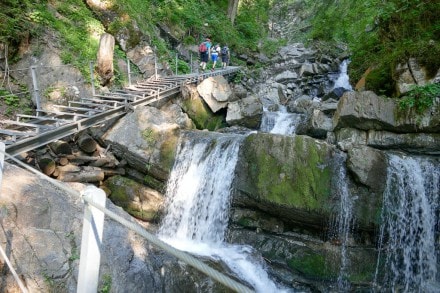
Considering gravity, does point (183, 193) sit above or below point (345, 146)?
below

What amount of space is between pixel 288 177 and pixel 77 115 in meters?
5.98

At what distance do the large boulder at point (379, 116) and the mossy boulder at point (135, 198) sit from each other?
6.12 metres

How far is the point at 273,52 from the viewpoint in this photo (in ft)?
87.2

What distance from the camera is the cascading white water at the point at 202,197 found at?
833 cm

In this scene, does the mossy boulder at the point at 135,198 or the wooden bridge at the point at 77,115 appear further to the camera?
the mossy boulder at the point at 135,198

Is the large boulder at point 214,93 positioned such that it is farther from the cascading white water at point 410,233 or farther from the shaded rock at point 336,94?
the cascading white water at point 410,233

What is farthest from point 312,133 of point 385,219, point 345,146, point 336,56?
point 336,56

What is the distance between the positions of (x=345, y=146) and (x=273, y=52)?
799 inches

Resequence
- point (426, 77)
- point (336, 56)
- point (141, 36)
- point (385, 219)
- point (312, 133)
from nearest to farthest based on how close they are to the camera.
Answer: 1. point (385, 219)
2. point (426, 77)
3. point (312, 133)
4. point (141, 36)
5. point (336, 56)

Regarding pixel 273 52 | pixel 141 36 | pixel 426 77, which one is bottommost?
pixel 426 77

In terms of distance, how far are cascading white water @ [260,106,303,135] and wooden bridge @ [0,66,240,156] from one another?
3864 millimetres

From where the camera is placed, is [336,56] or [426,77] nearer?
[426,77]

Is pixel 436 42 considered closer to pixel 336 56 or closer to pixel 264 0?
pixel 336 56

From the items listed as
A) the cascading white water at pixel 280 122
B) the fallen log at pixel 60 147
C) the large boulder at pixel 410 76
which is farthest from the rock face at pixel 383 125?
the fallen log at pixel 60 147
